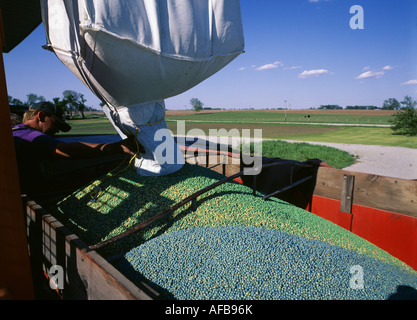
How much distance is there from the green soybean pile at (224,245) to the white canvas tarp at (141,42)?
3.90 feet

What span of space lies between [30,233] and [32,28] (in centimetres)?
610

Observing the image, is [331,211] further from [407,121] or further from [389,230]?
[407,121]

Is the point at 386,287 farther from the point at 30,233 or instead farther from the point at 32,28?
the point at 32,28

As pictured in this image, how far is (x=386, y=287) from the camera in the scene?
204 centimetres

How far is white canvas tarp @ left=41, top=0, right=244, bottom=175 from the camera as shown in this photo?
1.86m

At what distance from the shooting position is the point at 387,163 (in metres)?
10.4

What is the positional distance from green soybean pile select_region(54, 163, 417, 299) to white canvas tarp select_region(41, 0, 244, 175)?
1.19 m

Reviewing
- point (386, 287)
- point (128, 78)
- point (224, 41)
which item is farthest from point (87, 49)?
point (386, 287)

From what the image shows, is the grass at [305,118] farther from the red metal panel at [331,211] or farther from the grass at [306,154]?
the red metal panel at [331,211]

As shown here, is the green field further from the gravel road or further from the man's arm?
the man's arm

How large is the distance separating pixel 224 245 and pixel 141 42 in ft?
6.01

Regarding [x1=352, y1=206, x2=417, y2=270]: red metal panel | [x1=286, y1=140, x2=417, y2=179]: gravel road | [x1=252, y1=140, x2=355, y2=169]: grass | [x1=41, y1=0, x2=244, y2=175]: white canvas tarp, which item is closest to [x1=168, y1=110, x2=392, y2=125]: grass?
[x1=286, y1=140, x2=417, y2=179]: gravel road

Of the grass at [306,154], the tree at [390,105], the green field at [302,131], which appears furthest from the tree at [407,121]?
the tree at [390,105]

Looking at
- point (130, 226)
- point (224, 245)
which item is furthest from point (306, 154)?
point (130, 226)
